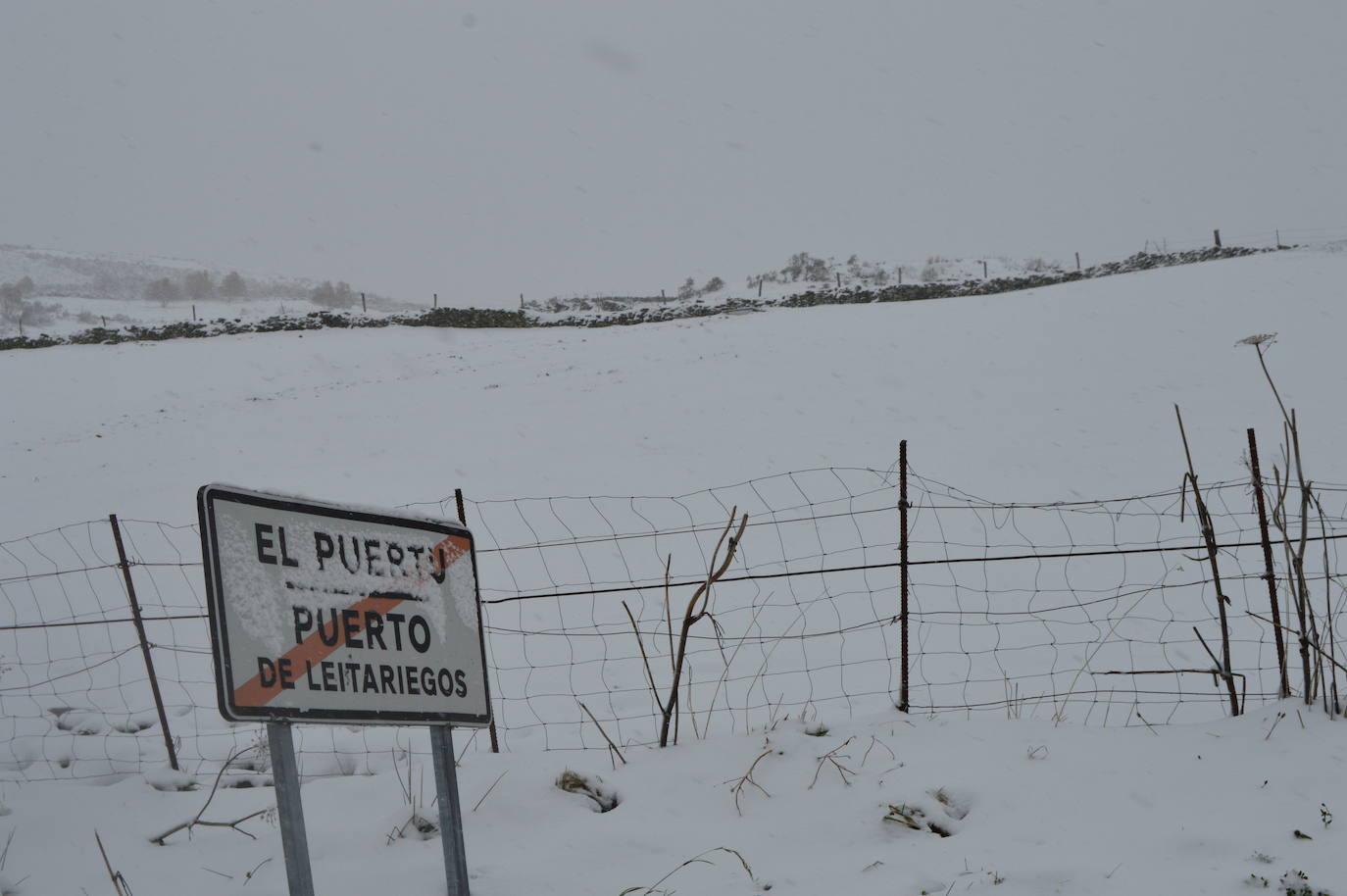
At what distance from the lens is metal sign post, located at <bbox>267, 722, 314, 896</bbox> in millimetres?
1812

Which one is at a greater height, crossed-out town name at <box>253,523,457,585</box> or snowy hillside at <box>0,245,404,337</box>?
snowy hillside at <box>0,245,404,337</box>

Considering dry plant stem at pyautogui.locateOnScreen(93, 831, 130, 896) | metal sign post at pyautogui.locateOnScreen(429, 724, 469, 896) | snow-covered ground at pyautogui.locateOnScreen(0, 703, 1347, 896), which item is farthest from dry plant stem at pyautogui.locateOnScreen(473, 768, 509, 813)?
dry plant stem at pyautogui.locateOnScreen(93, 831, 130, 896)

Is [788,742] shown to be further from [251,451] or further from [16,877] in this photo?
[251,451]

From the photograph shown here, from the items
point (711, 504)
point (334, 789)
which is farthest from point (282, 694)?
point (711, 504)

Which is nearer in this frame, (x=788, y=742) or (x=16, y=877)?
(x=16, y=877)

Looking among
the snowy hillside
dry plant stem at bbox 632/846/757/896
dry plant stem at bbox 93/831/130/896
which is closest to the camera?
dry plant stem at bbox 93/831/130/896

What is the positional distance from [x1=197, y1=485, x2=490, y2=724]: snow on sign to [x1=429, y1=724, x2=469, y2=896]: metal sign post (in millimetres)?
94

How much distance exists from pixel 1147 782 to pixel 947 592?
511 cm

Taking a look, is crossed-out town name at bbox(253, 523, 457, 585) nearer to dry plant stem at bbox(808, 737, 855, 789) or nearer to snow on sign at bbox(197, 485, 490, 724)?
snow on sign at bbox(197, 485, 490, 724)

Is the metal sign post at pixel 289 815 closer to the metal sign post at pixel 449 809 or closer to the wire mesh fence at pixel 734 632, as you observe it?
Result: the metal sign post at pixel 449 809

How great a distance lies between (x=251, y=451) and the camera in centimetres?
1398

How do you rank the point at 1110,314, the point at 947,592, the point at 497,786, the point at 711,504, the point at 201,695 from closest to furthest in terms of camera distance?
1. the point at 497,786
2. the point at 201,695
3. the point at 947,592
4. the point at 711,504
5. the point at 1110,314

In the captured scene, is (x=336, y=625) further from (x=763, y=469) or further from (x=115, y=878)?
(x=763, y=469)

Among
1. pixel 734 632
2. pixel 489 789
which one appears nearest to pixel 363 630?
pixel 489 789
